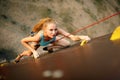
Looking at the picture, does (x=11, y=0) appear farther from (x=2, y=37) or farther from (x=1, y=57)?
(x=1, y=57)

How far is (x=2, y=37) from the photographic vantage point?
15.4 feet

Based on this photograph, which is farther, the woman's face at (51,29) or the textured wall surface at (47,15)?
the textured wall surface at (47,15)

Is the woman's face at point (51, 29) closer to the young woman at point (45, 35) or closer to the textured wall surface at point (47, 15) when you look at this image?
the young woman at point (45, 35)

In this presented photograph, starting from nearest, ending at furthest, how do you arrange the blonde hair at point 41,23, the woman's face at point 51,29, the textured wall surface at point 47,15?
the woman's face at point 51,29 < the blonde hair at point 41,23 < the textured wall surface at point 47,15

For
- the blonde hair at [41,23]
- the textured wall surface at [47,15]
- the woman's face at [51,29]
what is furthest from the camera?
the textured wall surface at [47,15]

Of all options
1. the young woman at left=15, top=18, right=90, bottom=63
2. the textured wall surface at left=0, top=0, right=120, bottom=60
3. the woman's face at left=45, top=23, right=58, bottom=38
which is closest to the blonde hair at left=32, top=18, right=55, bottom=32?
the young woman at left=15, top=18, right=90, bottom=63

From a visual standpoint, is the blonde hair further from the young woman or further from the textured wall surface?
the textured wall surface

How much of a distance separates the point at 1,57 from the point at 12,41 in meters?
0.52

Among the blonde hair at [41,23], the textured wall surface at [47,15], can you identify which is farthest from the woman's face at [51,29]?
the textured wall surface at [47,15]

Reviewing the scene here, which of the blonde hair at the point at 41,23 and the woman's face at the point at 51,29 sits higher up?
the blonde hair at the point at 41,23

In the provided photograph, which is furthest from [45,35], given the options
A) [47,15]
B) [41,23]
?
[47,15]

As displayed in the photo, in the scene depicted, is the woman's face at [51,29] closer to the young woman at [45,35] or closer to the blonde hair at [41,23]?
the young woman at [45,35]

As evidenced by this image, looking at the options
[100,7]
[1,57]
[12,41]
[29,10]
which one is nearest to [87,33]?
[100,7]

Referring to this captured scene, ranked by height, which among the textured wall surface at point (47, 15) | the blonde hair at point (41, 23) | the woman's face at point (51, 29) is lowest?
the woman's face at point (51, 29)
